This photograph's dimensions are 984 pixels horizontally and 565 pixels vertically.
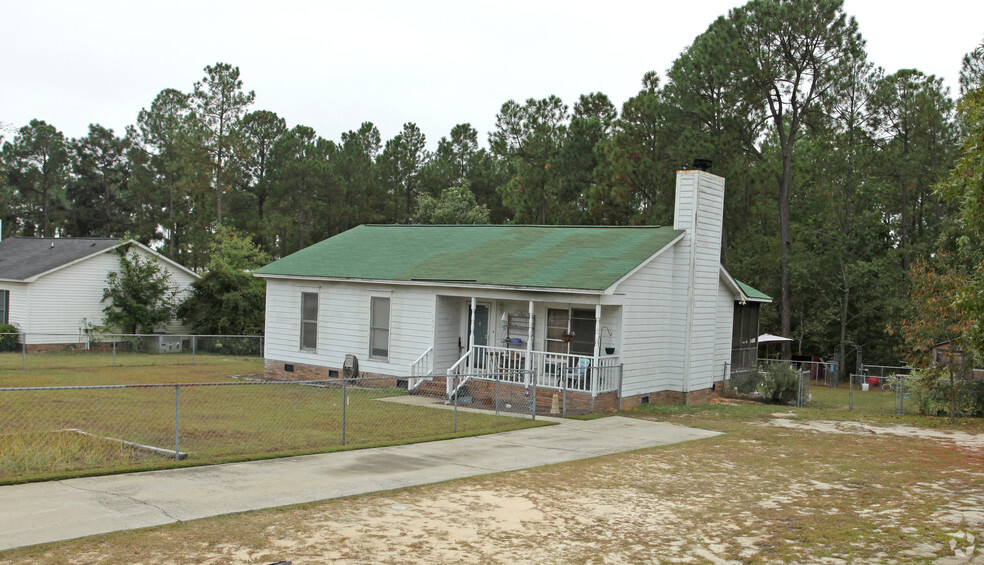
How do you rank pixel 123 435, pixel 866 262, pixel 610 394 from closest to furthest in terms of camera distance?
pixel 123 435, pixel 610 394, pixel 866 262

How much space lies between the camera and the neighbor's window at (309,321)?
76.1ft

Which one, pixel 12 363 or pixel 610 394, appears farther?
pixel 12 363

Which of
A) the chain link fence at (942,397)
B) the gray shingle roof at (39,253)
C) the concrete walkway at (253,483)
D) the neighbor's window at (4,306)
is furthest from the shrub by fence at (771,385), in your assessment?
the neighbor's window at (4,306)

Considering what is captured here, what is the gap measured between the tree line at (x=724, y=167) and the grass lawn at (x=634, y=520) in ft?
71.4

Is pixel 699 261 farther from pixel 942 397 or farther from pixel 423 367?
pixel 423 367

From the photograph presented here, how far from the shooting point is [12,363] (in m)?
25.2

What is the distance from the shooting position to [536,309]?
1962 centimetres

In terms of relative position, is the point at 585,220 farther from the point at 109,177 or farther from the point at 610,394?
the point at 109,177

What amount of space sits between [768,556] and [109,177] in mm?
69452

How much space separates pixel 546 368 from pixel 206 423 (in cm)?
771

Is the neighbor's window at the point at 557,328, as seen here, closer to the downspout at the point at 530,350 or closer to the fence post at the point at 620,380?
the downspout at the point at 530,350

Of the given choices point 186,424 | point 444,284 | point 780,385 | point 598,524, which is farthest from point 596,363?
point 598,524

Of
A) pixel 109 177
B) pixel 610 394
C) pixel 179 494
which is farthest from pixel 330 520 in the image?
pixel 109 177

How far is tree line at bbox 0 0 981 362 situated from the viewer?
36.9 metres
